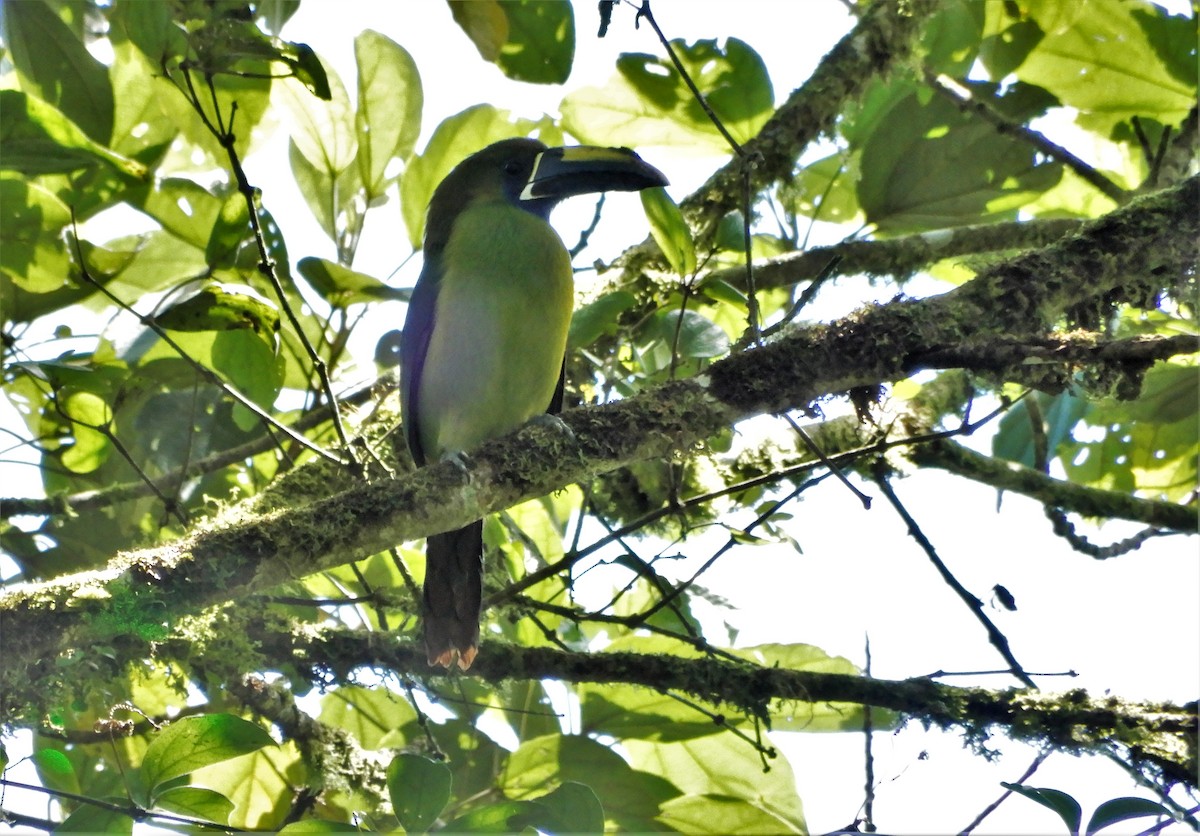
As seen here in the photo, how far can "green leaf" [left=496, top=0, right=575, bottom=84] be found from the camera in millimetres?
3074

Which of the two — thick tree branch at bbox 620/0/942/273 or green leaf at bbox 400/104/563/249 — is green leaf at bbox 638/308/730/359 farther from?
green leaf at bbox 400/104/563/249

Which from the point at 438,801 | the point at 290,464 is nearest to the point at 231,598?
the point at 438,801

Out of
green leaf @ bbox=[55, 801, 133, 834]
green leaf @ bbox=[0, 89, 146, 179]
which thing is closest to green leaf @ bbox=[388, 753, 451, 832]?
green leaf @ bbox=[55, 801, 133, 834]

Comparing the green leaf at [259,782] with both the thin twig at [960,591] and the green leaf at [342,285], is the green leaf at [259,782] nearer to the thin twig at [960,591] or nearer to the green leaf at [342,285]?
the green leaf at [342,285]

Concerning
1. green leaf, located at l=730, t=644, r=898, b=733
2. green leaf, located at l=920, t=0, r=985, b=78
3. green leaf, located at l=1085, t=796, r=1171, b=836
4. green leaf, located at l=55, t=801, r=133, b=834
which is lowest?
green leaf, located at l=1085, t=796, r=1171, b=836

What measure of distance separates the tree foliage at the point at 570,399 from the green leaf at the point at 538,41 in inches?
0.4

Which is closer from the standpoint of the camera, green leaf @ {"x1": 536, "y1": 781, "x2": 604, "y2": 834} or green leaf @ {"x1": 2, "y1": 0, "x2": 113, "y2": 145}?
green leaf @ {"x1": 536, "y1": 781, "x2": 604, "y2": 834}

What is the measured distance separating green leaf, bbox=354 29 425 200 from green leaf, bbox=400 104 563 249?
0.29 feet

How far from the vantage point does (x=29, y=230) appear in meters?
2.79

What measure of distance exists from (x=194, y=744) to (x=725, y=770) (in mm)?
1491

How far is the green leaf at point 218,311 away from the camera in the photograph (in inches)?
98.9

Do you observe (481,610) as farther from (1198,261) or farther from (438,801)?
(1198,261)

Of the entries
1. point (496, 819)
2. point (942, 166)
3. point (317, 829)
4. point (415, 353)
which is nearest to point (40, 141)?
point (415, 353)

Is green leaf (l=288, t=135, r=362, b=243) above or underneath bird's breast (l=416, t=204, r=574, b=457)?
above
